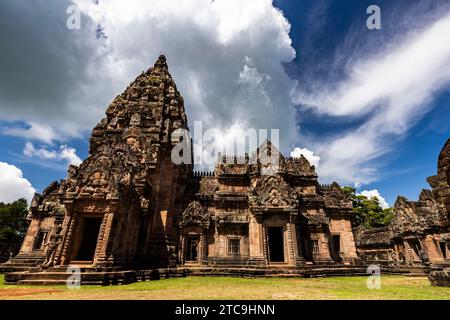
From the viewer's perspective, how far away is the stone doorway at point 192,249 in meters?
20.7

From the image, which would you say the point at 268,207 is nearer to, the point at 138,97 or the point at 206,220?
the point at 206,220

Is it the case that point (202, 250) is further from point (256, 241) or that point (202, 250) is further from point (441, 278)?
point (441, 278)

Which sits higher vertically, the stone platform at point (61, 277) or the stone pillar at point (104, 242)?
the stone pillar at point (104, 242)

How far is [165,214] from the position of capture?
2045 cm

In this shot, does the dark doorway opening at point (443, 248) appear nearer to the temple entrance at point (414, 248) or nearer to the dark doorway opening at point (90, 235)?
the temple entrance at point (414, 248)

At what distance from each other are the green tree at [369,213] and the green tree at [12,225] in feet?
210

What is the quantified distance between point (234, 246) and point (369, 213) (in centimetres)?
3708

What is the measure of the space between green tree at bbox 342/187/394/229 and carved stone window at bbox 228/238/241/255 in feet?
109

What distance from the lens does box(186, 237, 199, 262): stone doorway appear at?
20.7 meters

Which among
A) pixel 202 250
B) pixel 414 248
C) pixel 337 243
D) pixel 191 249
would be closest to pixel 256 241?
pixel 202 250

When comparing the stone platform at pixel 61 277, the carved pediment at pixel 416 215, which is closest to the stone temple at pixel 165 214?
the stone platform at pixel 61 277

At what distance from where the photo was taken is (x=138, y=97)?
2714 cm
